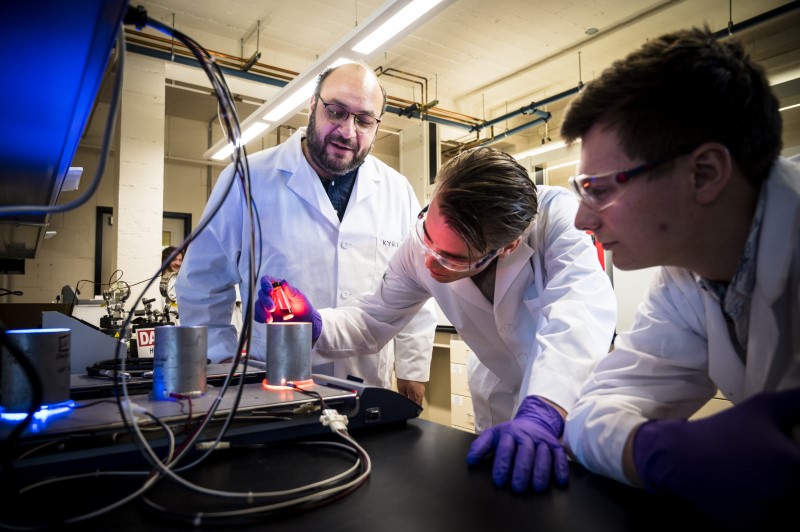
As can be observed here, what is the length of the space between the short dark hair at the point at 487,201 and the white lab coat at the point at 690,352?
1.09ft

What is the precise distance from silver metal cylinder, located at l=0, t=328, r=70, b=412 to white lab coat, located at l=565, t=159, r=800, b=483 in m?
0.75

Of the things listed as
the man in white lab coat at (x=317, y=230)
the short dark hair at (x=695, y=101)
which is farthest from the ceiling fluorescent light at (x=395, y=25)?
the short dark hair at (x=695, y=101)

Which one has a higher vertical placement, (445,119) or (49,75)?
(445,119)

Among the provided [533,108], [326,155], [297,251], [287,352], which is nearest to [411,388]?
[297,251]

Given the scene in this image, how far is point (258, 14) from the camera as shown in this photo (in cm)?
389

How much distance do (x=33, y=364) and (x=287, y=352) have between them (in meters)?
0.35

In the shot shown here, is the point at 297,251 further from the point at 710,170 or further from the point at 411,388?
the point at 710,170

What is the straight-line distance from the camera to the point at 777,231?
0.69 meters

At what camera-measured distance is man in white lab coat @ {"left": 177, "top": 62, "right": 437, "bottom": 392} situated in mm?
1573

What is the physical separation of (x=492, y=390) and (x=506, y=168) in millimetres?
657

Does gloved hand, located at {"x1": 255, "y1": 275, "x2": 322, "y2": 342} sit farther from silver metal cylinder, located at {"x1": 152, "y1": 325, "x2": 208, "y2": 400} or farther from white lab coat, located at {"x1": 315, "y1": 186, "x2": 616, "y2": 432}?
silver metal cylinder, located at {"x1": 152, "y1": 325, "x2": 208, "y2": 400}

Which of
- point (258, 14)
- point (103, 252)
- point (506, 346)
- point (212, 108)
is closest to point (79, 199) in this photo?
point (506, 346)

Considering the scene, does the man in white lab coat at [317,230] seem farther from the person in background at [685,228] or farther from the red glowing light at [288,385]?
the person in background at [685,228]

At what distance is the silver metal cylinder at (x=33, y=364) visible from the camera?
638 millimetres
